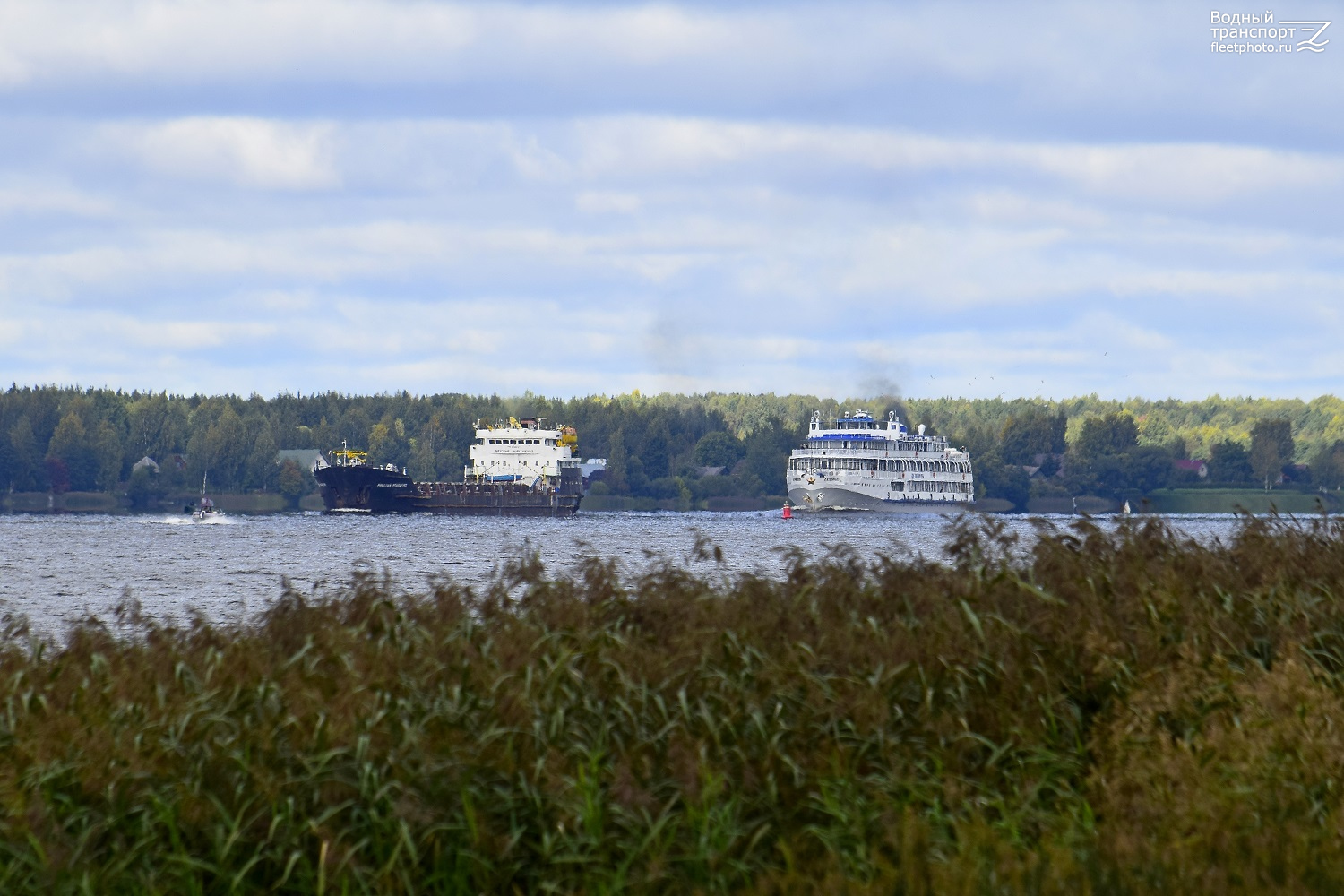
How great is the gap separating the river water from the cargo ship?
21221mm

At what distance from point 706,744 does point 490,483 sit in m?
126

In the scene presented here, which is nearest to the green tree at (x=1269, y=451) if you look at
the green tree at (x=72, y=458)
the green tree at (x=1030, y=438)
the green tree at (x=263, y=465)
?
the green tree at (x=1030, y=438)

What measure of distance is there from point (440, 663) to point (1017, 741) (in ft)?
11.0

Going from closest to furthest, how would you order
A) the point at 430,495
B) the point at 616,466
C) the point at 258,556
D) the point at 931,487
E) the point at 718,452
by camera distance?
the point at 258,556, the point at 430,495, the point at 931,487, the point at 616,466, the point at 718,452

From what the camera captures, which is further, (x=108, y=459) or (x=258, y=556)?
(x=108, y=459)

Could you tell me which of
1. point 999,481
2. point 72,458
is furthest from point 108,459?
point 999,481

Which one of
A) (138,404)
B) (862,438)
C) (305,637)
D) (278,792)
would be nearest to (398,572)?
(305,637)

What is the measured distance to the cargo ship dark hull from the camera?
127 m

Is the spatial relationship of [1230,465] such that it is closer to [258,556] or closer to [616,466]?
[616,466]

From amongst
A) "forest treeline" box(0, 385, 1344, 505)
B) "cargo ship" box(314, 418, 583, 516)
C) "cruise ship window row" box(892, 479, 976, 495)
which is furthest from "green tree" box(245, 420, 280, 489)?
"cruise ship window row" box(892, 479, 976, 495)

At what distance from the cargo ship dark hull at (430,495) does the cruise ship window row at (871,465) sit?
20553mm

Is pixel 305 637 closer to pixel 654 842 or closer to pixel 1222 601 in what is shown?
pixel 654 842

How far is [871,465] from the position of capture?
135 meters

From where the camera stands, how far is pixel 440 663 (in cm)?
911
